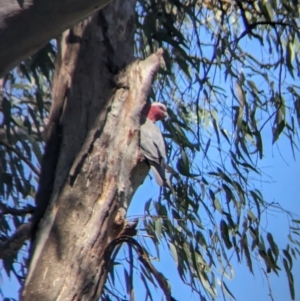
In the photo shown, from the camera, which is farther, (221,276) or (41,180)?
(221,276)

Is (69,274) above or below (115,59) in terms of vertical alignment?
below

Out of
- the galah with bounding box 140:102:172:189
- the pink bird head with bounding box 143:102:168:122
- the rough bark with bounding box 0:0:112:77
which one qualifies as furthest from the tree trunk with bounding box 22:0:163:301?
the pink bird head with bounding box 143:102:168:122

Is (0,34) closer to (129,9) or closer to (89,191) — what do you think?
(89,191)

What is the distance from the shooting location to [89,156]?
1.49 meters

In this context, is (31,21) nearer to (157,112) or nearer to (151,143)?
(151,143)

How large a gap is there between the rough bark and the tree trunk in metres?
0.34

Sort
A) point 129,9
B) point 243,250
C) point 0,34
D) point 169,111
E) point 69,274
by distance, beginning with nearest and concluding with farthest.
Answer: point 0,34 → point 69,274 → point 129,9 → point 243,250 → point 169,111

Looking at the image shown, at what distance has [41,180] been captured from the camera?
154 cm

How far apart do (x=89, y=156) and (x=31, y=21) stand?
0.43 metres

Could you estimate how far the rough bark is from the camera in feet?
→ 3.64

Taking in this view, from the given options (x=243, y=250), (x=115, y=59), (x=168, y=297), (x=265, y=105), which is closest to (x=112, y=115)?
(x=115, y=59)

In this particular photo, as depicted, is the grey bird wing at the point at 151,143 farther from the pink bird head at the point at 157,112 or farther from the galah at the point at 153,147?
the pink bird head at the point at 157,112

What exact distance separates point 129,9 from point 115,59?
0.56 ft

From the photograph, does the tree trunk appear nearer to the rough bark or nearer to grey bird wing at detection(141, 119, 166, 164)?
grey bird wing at detection(141, 119, 166, 164)
